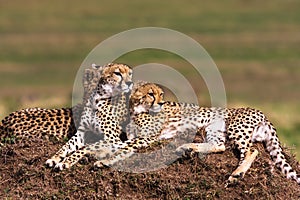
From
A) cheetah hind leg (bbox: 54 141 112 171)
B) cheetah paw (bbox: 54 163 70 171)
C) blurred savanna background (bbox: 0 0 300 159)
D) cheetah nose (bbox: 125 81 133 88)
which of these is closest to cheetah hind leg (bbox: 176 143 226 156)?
cheetah hind leg (bbox: 54 141 112 171)

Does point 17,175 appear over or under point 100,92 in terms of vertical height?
→ under

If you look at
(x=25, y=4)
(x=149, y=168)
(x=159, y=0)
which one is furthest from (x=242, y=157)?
(x=159, y=0)

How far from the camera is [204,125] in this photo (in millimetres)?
8312

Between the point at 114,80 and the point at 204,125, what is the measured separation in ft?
3.18

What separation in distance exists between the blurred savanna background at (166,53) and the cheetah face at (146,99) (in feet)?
20.9

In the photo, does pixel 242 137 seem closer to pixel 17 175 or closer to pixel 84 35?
pixel 17 175

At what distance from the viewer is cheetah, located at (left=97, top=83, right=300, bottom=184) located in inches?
313

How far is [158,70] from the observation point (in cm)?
1145

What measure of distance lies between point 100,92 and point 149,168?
1210 millimetres

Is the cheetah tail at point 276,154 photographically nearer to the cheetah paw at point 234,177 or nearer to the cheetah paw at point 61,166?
the cheetah paw at point 234,177

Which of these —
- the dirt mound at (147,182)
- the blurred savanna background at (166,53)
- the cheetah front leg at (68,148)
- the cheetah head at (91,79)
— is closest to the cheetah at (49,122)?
the cheetah head at (91,79)

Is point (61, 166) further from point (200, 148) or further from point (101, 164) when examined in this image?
point (200, 148)

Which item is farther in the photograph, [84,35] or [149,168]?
[84,35]

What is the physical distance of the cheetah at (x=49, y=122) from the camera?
8.52m
